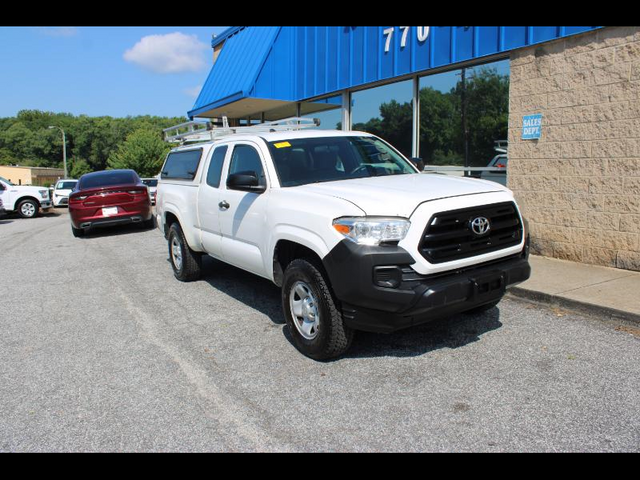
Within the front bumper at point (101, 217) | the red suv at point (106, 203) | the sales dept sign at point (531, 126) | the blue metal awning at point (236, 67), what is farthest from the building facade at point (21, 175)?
the sales dept sign at point (531, 126)

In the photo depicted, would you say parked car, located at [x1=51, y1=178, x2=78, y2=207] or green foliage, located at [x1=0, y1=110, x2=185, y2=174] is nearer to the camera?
parked car, located at [x1=51, y1=178, x2=78, y2=207]

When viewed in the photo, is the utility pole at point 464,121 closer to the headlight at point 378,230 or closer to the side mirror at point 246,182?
the side mirror at point 246,182

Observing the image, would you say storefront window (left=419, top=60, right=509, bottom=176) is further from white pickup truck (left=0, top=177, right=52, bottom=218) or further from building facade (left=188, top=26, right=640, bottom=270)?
white pickup truck (left=0, top=177, right=52, bottom=218)

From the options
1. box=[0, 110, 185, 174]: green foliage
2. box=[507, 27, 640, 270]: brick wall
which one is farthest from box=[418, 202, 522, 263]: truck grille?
box=[0, 110, 185, 174]: green foliage

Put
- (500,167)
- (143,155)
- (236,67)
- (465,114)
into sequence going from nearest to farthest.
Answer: (500,167) → (465,114) → (236,67) → (143,155)

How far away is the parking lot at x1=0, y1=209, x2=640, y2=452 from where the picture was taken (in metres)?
3.12

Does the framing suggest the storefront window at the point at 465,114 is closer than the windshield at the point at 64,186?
Yes

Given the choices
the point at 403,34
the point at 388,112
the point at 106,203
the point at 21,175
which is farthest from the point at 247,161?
the point at 21,175

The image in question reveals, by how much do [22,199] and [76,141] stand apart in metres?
87.2

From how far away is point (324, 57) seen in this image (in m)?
12.1

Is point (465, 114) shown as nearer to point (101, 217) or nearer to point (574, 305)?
point (574, 305)

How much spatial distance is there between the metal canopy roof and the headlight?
495 cm

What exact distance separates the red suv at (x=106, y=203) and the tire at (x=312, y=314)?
921cm

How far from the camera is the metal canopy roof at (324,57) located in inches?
323
